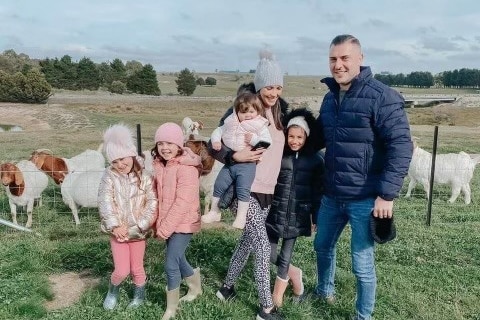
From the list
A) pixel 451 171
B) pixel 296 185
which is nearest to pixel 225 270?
pixel 296 185

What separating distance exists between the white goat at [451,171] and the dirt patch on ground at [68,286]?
23.2 feet

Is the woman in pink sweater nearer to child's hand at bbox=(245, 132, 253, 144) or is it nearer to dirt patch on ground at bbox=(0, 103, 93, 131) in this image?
child's hand at bbox=(245, 132, 253, 144)

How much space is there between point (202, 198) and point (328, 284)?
194 inches

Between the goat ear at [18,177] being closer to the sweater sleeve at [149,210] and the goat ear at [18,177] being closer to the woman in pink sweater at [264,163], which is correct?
the sweater sleeve at [149,210]

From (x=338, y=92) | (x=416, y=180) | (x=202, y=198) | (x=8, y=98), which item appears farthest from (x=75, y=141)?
(x=8, y=98)

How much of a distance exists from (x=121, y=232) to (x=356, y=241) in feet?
6.07

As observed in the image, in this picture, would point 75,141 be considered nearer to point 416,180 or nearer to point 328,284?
point 416,180

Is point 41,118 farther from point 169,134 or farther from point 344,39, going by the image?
point 344,39

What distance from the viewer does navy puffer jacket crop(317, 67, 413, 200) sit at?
330 cm

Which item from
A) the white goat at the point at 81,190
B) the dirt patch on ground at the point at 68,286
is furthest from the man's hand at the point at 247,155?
the white goat at the point at 81,190

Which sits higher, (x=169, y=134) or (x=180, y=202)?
(x=169, y=134)

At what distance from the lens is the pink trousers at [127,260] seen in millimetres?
4102

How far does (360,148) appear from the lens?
349cm

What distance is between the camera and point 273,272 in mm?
5051
